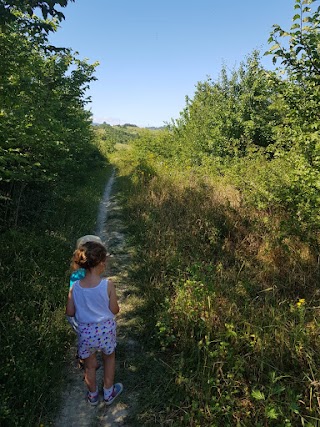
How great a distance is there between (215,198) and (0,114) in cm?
534

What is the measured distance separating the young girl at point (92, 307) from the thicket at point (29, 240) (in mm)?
530

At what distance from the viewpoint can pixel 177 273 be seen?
5184 millimetres

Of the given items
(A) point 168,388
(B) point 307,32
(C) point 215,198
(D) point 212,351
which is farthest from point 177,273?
(B) point 307,32

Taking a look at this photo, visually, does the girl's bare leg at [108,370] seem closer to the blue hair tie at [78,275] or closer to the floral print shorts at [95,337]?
the floral print shorts at [95,337]

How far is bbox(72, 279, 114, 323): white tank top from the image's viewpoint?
2979mm

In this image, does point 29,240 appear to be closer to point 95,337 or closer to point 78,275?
point 78,275

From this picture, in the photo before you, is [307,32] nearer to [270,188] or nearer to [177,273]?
[270,188]

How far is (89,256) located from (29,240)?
3.36 m

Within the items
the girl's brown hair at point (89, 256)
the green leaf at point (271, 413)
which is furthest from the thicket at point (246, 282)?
the girl's brown hair at point (89, 256)

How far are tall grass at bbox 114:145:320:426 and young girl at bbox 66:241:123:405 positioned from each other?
2.39ft

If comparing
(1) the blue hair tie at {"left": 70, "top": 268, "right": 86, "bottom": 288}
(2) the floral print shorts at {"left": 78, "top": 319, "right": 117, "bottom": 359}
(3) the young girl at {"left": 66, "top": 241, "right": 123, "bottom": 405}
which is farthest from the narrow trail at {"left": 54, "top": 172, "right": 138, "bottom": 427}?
(1) the blue hair tie at {"left": 70, "top": 268, "right": 86, "bottom": 288}

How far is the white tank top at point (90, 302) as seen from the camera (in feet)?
9.77

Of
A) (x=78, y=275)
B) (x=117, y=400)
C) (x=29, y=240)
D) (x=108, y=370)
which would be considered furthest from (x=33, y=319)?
(x=29, y=240)

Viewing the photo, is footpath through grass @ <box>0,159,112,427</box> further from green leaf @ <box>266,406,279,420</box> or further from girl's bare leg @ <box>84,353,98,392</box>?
green leaf @ <box>266,406,279,420</box>
